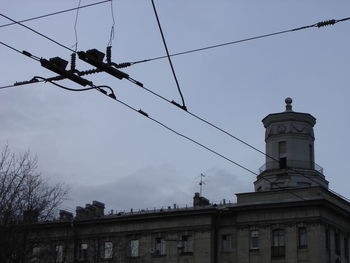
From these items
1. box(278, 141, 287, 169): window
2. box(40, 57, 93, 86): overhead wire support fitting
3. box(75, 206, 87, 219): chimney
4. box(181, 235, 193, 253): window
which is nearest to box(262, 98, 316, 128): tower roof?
box(278, 141, 287, 169): window

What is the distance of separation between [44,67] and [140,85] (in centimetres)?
229

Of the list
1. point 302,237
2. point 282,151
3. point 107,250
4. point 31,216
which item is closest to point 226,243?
point 302,237

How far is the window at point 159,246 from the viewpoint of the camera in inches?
2147

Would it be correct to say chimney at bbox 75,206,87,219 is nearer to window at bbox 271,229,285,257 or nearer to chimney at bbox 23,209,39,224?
window at bbox 271,229,285,257

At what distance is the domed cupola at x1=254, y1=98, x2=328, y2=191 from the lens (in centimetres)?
5506

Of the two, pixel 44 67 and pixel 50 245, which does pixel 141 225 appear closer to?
pixel 50 245

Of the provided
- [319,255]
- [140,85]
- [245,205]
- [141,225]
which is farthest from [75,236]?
[140,85]

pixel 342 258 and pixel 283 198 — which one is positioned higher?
pixel 283 198

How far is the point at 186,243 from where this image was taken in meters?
53.5

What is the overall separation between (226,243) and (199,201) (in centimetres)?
478

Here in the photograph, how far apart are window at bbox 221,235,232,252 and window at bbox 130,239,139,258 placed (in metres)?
6.67

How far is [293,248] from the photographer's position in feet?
164

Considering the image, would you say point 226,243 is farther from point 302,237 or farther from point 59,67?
point 59,67

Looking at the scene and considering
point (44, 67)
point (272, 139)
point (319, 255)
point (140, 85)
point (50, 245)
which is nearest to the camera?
point (44, 67)
